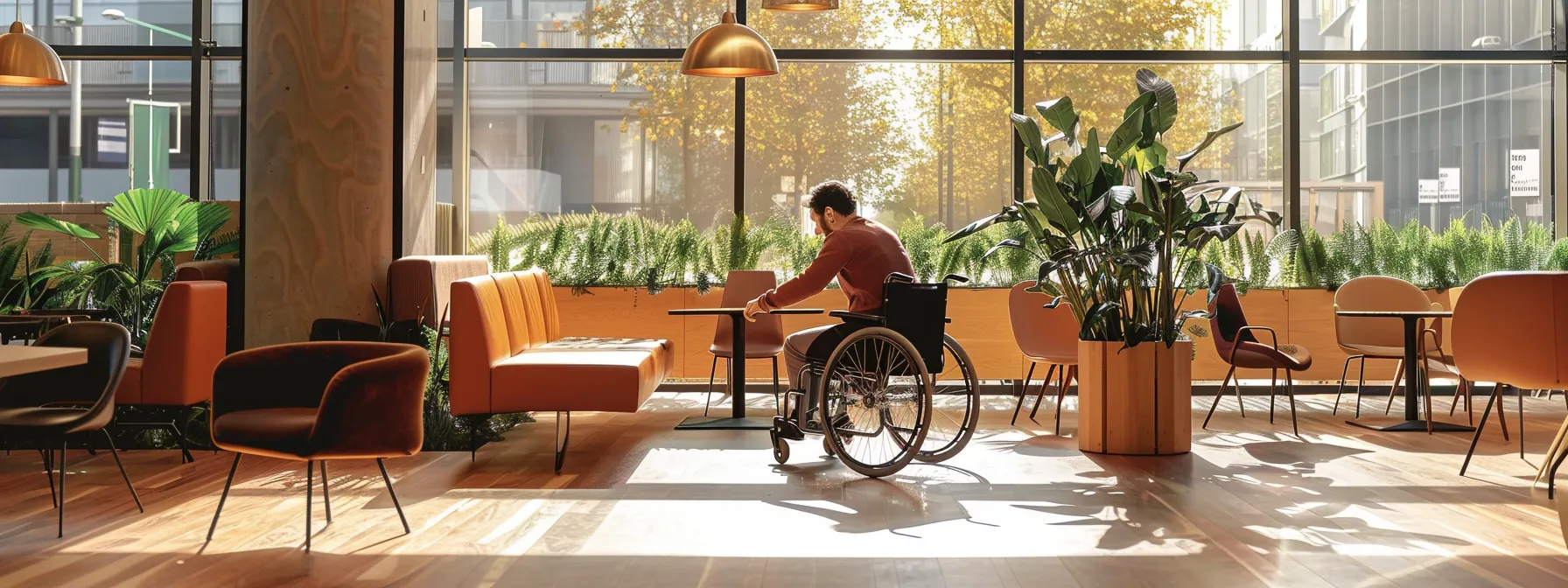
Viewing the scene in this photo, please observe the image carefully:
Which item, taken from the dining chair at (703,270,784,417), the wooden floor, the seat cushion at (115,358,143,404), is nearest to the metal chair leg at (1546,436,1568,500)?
the wooden floor

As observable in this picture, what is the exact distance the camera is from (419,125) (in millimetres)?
6336

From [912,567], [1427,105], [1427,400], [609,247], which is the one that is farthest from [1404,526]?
[1427,105]

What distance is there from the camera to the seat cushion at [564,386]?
494 cm

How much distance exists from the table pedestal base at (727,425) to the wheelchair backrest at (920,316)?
153 centimetres

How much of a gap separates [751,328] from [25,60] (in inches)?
171

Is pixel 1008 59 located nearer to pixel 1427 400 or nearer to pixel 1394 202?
pixel 1394 202

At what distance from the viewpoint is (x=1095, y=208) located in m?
5.17

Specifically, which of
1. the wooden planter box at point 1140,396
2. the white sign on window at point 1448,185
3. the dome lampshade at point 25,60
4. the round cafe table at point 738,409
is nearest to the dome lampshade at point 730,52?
the round cafe table at point 738,409

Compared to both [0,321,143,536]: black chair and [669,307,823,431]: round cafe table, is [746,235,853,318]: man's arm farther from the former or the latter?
[0,321,143,536]: black chair

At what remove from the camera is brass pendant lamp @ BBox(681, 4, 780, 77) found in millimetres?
6148

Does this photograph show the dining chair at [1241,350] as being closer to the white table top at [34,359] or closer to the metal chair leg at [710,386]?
the metal chair leg at [710,386]

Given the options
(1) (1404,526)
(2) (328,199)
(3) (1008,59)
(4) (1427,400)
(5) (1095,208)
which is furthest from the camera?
(3) (1008,59)

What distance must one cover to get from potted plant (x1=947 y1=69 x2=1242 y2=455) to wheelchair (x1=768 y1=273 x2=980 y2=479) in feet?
2.40

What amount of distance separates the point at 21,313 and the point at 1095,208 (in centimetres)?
504
